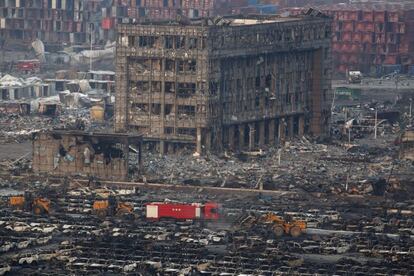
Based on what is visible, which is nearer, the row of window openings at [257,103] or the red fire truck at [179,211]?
the red fire truck at [179,211]

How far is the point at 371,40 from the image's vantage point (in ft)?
498

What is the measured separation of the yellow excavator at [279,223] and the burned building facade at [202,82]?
59.4 feet

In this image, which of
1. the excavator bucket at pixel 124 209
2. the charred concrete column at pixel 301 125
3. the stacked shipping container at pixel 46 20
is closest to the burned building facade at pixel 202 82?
the charred concrete column at pixel 301 125

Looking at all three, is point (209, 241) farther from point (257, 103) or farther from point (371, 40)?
point (371, 40)

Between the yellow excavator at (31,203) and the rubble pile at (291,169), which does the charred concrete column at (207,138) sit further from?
the yellow excavator at (31,203)

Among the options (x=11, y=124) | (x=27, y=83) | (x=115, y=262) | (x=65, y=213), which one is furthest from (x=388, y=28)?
(x=115, y=262)

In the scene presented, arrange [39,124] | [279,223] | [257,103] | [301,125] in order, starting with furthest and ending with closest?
[39,124] → [301,125] → [257,103] → [279,223]

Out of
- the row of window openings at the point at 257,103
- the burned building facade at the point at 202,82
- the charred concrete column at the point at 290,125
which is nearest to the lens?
the burned building facade at the point at 202,82

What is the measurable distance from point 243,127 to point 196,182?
12.1m

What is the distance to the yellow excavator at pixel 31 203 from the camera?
3322 inches

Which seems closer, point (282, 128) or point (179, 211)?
point (179, 211)

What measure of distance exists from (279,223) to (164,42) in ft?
73.2

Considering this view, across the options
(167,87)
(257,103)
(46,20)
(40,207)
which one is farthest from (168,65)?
(46,20)

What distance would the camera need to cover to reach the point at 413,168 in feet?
329
